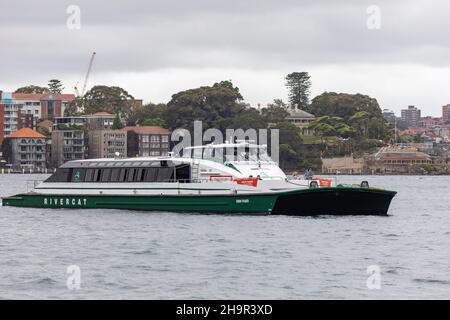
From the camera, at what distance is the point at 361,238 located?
47188mm

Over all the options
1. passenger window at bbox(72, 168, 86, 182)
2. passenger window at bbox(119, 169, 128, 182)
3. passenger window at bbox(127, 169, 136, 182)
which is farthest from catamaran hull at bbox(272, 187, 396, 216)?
passenger window at bbox(72, 168, 86, 182)

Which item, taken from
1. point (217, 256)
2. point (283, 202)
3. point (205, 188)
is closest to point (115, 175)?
point (205, 188)

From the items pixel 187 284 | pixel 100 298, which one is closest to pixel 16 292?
pixel 100 298

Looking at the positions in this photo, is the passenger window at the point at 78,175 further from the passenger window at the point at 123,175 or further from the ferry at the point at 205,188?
the passenger window at the point at 123,175

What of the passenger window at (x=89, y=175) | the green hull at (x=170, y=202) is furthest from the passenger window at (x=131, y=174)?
the passenger window at (x=89, y=175)

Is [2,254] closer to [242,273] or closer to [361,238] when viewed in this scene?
[242,273]

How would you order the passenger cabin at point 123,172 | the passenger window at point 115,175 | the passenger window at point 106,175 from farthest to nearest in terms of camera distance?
the passenger window at point 106,175, the passenger window at point 115,175, the passenger cabin at point 123,172

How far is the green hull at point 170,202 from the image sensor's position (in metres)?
55.3

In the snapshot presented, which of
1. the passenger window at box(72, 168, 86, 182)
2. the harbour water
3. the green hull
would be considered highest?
the passenger window at box(72, 168, 86, 182)

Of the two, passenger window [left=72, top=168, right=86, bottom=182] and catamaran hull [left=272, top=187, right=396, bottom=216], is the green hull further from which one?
passenger window [left=72, top=168, right=86, bottom=182]

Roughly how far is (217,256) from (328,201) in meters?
15.8

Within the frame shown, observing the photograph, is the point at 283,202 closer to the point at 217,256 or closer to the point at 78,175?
the point at 78,175

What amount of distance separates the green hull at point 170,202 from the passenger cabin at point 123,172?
105cm

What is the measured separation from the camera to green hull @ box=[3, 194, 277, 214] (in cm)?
5528
